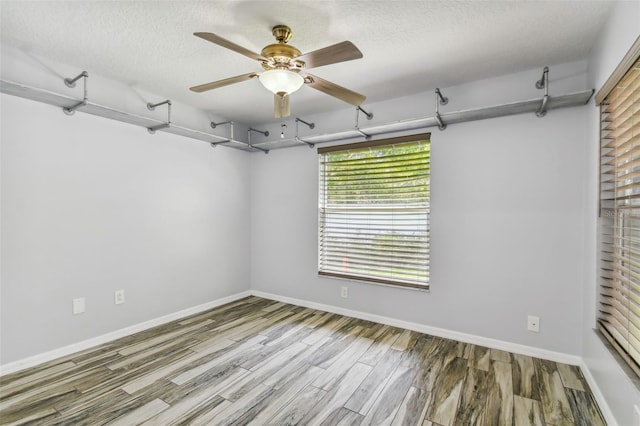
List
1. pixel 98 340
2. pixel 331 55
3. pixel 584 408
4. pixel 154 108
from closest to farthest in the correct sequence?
pixel 331 55 < pixel 584 408 < pixel 98 340 < pixel 154 108

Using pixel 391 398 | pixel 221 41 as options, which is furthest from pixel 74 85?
pixel 391 398

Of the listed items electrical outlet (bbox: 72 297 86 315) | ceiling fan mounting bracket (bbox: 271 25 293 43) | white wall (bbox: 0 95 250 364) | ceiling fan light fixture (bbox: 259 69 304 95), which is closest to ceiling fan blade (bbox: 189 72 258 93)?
ceiling fan light fixture (bbox: 259 69 304 95)

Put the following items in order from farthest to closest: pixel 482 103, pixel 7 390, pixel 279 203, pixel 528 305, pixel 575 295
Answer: pixel 279 203 → pixel 482 103 → pixel 528 305 → pixel 575 295 → pixel 7 390

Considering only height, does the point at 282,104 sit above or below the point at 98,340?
above

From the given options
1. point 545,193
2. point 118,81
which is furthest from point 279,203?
point 545,193

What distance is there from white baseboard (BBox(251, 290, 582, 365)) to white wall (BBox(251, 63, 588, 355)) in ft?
0.15

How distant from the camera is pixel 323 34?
207cm

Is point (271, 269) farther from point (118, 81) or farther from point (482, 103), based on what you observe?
point (482, 103)

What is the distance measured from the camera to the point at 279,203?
4.10 m

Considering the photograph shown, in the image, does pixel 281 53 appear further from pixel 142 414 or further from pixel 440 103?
pixel 142 414

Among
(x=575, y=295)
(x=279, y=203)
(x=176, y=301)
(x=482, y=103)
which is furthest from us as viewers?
(x=279, y=203)

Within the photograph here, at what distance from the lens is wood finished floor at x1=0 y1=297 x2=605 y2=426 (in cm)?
185

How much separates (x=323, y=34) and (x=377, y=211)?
1.88 meters

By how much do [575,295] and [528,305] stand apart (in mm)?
335
